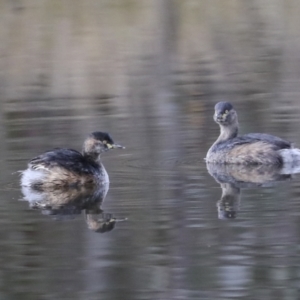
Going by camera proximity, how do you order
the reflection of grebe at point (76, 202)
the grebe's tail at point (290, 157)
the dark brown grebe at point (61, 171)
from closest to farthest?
the reflection of grebe at point (76, 202)
the dark brown grebe at point (61, 171)
the grebe's tail at point (290, 157)

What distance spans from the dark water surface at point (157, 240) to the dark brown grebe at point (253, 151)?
24 centimetres

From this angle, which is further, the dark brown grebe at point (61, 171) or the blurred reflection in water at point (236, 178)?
the dark brown grebe at point (61, 171)

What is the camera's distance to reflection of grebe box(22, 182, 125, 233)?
8156 mm

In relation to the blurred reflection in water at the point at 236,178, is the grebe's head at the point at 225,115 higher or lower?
higher

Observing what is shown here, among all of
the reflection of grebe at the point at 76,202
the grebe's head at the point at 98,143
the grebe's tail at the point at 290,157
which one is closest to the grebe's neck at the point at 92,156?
the grebe's head at the point at 98,143

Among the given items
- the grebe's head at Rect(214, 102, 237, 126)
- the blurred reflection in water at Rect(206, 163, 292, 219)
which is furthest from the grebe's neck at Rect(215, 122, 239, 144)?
the blurred reflection in water at Rect(206, 163, 292, 219)

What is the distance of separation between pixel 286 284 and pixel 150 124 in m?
6.81

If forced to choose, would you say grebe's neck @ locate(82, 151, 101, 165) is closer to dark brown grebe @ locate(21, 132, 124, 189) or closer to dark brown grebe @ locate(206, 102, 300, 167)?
dark brown grebe @ locate(21, 132, 124, 189)

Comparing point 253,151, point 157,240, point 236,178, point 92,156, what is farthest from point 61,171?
point 157,240

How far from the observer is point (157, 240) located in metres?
7.42

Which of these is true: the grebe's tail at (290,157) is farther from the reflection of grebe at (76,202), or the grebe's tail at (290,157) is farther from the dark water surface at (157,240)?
the reflection of grebe at (76,202)

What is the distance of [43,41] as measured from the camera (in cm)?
2233

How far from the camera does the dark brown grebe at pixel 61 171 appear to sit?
9508mm

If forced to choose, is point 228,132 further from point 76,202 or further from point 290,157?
point 76,202
